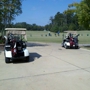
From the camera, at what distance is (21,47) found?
7852 mm

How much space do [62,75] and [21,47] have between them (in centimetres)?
315

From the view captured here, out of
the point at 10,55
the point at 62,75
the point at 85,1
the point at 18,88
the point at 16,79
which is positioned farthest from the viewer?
the point at 85,1

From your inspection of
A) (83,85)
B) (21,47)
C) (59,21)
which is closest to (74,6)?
(21,47)

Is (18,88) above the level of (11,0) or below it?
below

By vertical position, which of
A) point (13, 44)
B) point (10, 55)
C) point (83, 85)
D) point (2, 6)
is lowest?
point (83, 85)

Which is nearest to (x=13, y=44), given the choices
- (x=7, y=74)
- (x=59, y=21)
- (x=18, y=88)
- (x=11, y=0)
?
(x=7, y=74)

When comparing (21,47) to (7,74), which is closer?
(7,74)

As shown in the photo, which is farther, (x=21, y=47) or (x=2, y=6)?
(x=2, y=6)

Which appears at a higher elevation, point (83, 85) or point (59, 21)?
point (59, 21)

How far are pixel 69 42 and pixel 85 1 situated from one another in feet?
14.1

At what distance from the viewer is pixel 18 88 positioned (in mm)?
4297

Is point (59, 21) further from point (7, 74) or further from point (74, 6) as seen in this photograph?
point (7, 74)

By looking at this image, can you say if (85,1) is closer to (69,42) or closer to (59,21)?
(69,42)

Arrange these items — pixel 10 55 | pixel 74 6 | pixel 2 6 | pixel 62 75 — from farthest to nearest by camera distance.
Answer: pixel 74 6 → pixel 2 6 → pixel 10 55 → pixel 62 75
